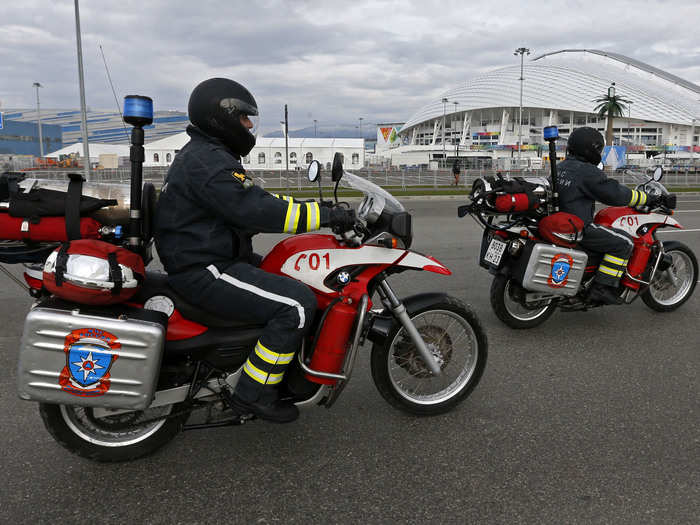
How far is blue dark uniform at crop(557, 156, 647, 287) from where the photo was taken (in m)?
4.97

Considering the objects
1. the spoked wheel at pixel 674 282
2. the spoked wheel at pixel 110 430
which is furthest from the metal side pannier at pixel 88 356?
the spoked wheel at pixel 674 282

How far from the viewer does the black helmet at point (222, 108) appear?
2.77 m

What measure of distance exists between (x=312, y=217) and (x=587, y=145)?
3.50 metres

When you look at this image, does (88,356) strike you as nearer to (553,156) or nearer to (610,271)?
(553,156)

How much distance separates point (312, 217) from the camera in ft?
8.70

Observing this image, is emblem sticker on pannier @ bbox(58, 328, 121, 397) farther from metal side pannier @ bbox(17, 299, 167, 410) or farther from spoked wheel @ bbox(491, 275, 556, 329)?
spoked wheel @ bbox(491, 275, 556, 329)

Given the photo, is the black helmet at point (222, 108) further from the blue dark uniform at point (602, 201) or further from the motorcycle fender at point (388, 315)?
the blue dark uniform at point (602, 201)

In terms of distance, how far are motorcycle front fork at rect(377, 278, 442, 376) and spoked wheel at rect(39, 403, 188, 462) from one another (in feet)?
4.12

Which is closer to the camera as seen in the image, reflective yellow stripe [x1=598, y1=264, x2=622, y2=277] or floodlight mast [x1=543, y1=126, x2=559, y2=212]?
floodlight mast [x1=543, y1=126, x2=559, y2=212]

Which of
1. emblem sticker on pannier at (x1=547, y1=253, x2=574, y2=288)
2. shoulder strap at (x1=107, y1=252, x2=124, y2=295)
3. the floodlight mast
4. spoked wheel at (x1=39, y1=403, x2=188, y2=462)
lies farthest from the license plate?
shoulder strap at (x1=107, y1=252, x2=124, y2=295)

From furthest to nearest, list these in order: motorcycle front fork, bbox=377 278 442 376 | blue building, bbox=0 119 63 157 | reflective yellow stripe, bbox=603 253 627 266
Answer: blue building, bbox=0 119 63 157 < reflective yellow stripe, bbox=603 253 627 266 < motorcycle front fork, bbox=377 278 442 376

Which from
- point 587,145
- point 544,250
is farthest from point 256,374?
point 587,145

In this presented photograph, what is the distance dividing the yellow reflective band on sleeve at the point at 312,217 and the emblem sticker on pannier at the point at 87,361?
39.8 inches

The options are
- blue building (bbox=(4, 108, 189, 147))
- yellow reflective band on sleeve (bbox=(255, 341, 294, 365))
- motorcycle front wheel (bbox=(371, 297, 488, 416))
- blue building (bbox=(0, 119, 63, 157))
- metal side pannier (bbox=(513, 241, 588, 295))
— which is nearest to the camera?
yellow reflective band on sleeve (bbox=(255, 341, 294, 365))
